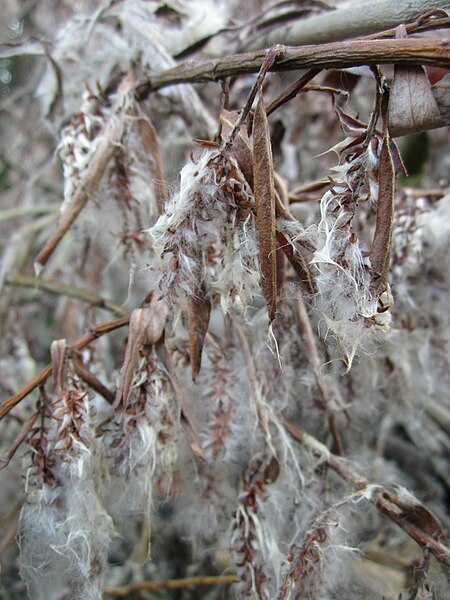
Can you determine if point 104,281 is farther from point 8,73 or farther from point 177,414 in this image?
point 8,73

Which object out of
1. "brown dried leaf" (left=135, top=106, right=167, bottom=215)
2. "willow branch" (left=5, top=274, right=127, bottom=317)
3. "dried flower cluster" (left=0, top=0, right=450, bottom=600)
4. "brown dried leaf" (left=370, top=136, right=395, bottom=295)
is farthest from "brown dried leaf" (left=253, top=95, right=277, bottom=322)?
"willow branch" (left=5, top=274, right=127, bottom=317)

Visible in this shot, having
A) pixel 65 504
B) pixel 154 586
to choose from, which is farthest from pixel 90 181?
pixel 154 586

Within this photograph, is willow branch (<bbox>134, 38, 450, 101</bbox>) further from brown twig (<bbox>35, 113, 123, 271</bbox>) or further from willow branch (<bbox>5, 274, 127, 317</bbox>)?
willow branch (<bbox>5, 274, 127, 317</bbox>)

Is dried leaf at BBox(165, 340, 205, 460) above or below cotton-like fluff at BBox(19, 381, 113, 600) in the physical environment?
above

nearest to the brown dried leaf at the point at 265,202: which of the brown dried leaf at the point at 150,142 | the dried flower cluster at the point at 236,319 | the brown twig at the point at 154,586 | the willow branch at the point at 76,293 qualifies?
the dried flower cluster at the point at 236,319

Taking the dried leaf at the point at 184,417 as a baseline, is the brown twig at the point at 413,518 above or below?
below

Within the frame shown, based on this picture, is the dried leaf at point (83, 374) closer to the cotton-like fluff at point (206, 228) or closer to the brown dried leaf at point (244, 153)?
the cotton-like fluff at point (206, 228)
